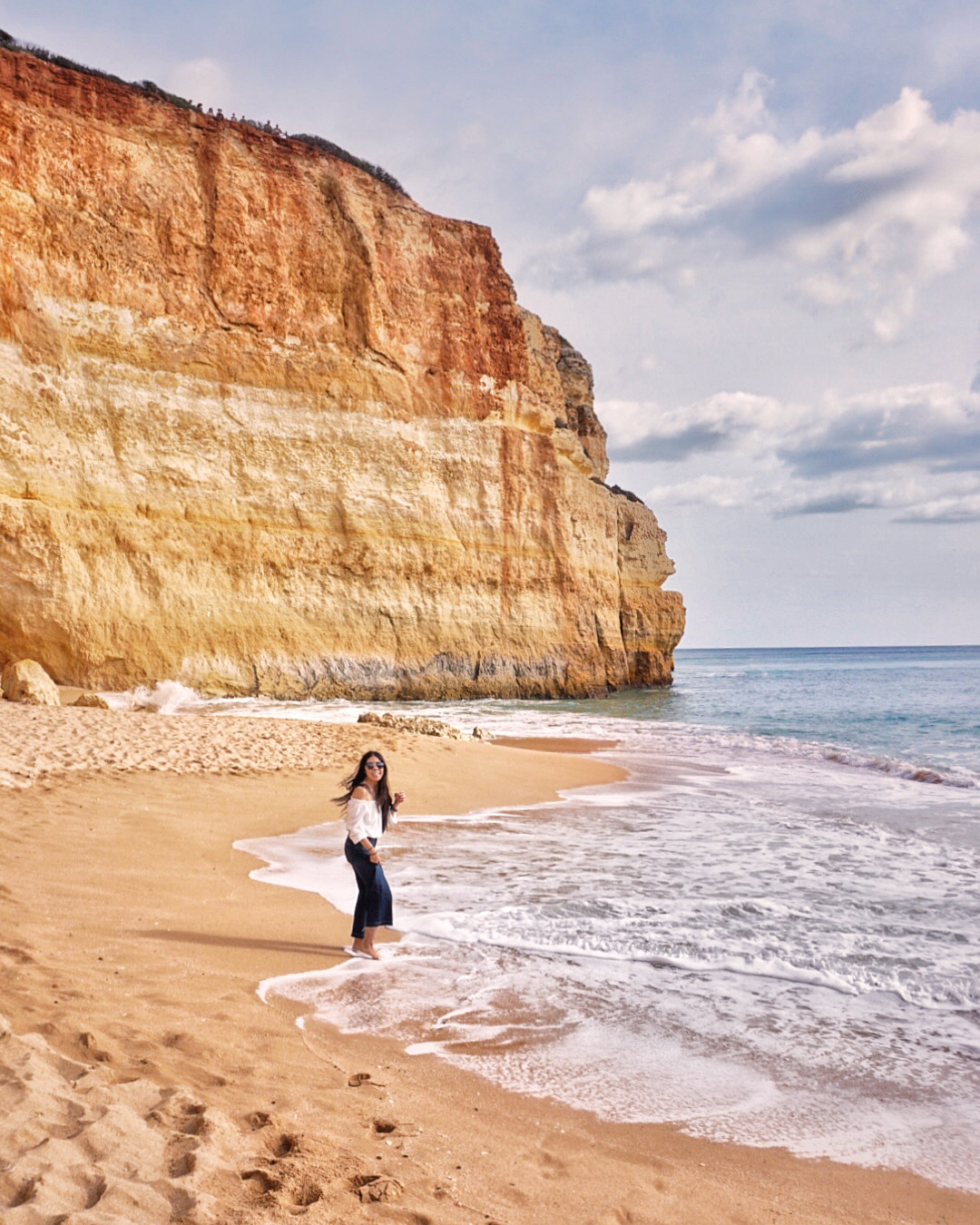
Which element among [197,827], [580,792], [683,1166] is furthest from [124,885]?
[580,792]

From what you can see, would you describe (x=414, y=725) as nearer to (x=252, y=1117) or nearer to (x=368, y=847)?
(x=368, y=847)

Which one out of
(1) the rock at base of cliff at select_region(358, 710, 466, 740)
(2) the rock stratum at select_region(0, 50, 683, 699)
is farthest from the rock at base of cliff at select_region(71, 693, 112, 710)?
(2) the rock stratum at select_region(0, 50, 683, 699)

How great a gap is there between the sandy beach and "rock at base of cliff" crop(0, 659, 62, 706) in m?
8.84

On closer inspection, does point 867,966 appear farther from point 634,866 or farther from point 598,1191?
point 598,1191

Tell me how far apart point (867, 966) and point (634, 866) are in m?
2.26

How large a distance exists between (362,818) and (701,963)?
80.3 inches

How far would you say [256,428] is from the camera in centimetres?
2175

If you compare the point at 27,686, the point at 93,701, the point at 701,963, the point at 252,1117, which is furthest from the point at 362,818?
the point at 27,686

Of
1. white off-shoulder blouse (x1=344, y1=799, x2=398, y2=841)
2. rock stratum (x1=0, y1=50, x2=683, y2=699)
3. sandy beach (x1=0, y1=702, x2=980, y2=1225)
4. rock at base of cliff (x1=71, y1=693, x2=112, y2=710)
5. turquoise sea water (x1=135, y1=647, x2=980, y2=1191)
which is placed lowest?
turquoise sea water (x1=135, y1=647, x2=980, y2=1191)

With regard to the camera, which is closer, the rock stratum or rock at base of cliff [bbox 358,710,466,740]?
rock at base of cliff [bbox 358,710,466,740]

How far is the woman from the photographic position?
15.4ft

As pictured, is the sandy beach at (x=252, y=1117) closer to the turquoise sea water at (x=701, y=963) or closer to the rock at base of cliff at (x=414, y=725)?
the turquoise sea water at (x=701, y=963)

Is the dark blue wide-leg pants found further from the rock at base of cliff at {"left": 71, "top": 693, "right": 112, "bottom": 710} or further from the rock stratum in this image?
the rock stratum

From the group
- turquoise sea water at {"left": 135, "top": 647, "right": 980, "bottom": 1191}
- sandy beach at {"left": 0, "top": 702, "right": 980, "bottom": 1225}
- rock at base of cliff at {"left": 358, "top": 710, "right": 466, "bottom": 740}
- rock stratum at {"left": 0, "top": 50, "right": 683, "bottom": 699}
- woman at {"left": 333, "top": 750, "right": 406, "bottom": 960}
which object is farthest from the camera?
rock stratum at {"left": 0, "top": 50, "right": 683, "bottom": 699}
